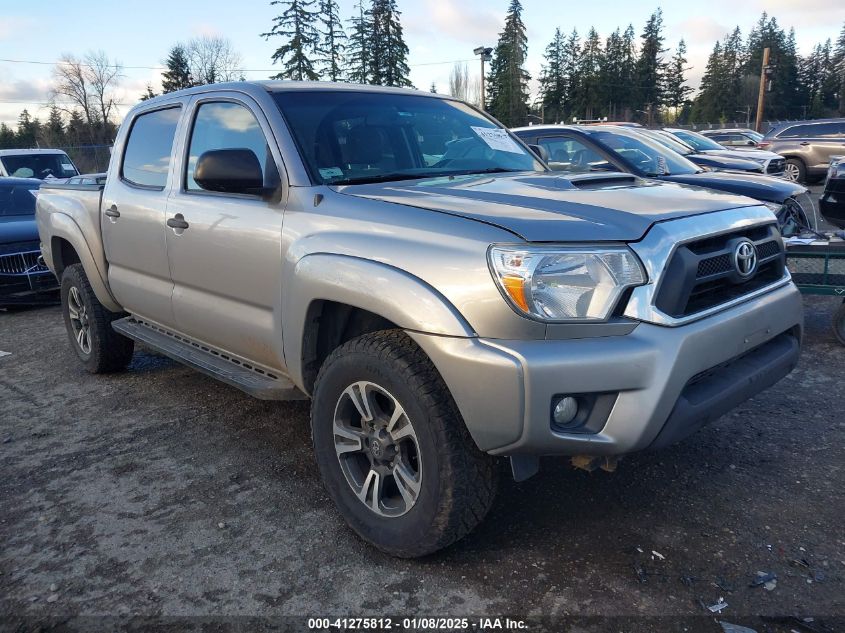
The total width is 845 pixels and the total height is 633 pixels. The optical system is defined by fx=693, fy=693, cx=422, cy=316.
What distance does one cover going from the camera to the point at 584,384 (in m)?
2.21

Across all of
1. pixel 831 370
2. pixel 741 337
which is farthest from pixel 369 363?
pixel 831 370

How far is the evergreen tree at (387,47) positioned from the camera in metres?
48.6

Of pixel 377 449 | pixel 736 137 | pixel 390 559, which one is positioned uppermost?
pixel 736 137

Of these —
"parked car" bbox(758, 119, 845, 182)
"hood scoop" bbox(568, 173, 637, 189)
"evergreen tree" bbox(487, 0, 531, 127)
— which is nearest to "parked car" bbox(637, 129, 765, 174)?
"hood scoop" bbox(568, 173, 637, 189)

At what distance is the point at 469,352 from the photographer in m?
2.28

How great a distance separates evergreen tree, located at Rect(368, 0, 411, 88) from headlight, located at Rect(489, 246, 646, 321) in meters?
48.4

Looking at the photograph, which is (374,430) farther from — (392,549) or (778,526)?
(778,526)

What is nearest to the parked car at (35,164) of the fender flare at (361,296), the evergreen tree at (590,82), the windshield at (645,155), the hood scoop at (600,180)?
the windshield at (645,155)

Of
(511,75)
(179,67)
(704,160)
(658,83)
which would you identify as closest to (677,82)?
(658,83)

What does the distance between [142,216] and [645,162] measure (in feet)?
17.2

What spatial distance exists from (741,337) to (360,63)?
49698 millimetres

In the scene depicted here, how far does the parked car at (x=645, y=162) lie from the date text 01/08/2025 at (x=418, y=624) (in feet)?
16.4

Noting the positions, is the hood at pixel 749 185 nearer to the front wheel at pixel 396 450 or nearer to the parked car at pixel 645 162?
the parked car at pixel 645 162

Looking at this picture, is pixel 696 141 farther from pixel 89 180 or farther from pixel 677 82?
pixel 677 82
